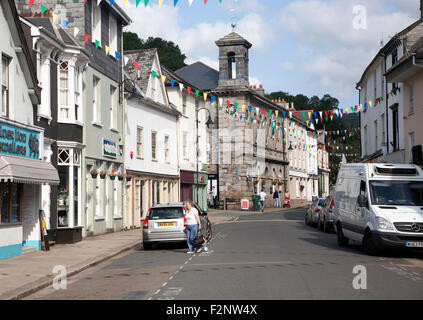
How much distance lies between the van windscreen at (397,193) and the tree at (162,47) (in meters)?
65.0

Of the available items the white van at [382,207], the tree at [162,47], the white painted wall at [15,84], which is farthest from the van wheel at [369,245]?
the tree at [162,47]

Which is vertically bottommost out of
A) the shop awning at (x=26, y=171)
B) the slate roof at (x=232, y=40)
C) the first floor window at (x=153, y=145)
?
the shop awning at (x=26, y=171)

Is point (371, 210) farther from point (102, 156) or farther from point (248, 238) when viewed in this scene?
point (102, 156)

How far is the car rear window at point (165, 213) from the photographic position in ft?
67.9

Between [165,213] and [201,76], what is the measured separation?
42270mm

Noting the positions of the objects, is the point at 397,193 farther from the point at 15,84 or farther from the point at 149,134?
the point at 149,134

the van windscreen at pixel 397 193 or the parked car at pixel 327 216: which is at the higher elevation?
the van windscreen at pixel 397 193

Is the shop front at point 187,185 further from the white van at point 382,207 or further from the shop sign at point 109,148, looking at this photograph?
the white van at point 382,207


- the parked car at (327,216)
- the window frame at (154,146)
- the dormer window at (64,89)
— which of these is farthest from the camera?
the window frame at (154,146)

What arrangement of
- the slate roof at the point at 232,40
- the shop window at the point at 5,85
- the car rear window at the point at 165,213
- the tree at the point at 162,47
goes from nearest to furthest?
1. the shop window at the point at 5,85
2. the car rear window at the point at 165,213
3. the slate roof at the point at 232,40
4. the tree at the point at 162,47

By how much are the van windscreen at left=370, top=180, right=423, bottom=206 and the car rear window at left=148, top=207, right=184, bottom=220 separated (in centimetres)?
628

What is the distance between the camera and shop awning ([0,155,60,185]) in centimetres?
1658

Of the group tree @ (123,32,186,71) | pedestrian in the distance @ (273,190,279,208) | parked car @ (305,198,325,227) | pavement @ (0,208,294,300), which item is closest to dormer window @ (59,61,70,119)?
pavement @ (0,208,294,300)

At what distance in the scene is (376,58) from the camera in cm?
3900
